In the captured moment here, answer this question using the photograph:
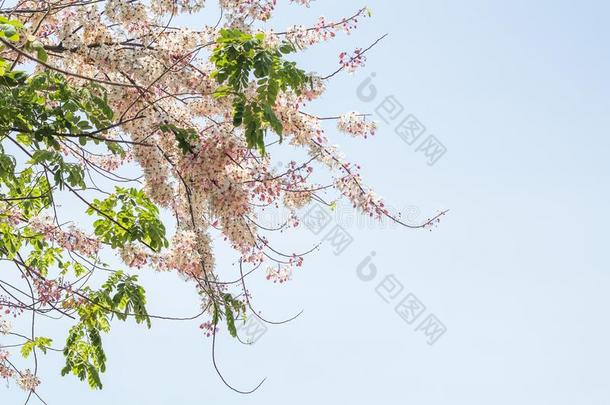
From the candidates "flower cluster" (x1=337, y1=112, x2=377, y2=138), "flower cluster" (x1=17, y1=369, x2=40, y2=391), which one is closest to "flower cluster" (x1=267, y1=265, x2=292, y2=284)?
"flower cluster" (x1=337, y1=112, x2=377, y2=138)

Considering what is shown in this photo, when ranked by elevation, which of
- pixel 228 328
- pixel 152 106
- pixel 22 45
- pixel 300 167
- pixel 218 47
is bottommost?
pixel 228 328

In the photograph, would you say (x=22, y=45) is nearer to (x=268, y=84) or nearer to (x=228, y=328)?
(x=268, y=84)

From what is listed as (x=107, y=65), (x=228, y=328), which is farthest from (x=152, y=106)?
(x=228, y=328)

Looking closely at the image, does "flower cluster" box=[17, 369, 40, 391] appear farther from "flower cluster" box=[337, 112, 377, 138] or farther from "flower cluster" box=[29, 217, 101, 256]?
"flower cluster" box=[337, 112, 377, 138]

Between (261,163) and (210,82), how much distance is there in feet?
2.07

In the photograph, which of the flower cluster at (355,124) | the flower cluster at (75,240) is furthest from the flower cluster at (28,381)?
the flower cluster at (355,124)

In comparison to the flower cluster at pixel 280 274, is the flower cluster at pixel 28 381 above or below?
above

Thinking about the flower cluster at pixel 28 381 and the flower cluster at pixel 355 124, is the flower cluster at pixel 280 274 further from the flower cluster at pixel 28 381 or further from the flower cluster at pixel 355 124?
the flower cluster at pixel 28 381

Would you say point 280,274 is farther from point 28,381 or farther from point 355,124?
point 28,381

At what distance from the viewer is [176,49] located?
455cm

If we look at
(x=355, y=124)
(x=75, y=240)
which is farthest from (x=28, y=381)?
(x=355, y=124)

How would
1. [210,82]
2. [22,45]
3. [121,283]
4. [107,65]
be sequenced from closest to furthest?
[22,45] < [107,65] < [210,82] < [121,283]

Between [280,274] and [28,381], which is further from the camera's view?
[28,381]

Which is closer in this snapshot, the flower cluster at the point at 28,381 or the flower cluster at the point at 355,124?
the flower cluster at the point at 355,124
